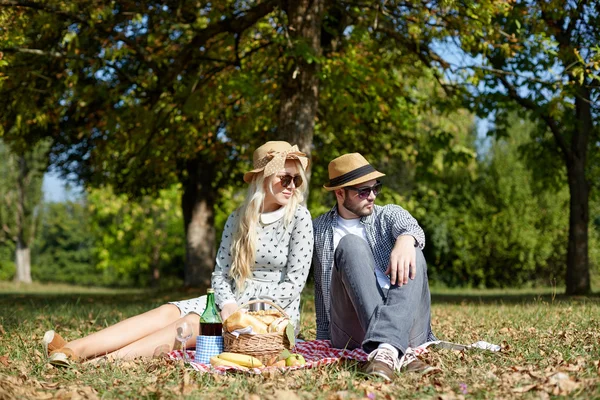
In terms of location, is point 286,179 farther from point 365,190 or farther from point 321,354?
point 321,354

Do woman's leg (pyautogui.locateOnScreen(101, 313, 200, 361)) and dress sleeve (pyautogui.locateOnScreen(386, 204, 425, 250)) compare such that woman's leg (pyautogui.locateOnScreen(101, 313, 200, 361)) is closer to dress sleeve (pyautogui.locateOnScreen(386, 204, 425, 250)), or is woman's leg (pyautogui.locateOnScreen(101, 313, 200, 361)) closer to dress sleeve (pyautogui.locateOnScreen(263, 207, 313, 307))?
dress sleeve (pyautogui.locateOnScreen(263, 207, 313, 307))

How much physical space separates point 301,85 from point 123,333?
6.01 metres

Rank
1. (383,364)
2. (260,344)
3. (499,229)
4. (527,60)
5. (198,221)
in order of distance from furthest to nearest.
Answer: (499,229) → (198,221) → (527,60) → (260,344) → (383,364)

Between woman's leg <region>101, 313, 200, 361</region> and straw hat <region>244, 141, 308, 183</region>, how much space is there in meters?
1.16

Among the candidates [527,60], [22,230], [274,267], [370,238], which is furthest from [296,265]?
[22,230]

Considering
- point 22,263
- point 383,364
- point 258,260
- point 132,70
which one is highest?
point 132,70

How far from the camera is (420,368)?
405cm

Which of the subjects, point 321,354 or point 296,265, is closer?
point 321,354

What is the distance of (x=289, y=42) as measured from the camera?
917cm

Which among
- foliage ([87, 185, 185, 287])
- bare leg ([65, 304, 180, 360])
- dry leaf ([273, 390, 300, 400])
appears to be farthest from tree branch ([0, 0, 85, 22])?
foliage ([87, 185, 185, 287])

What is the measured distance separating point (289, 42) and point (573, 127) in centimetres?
721

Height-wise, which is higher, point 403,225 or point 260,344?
point 403,225

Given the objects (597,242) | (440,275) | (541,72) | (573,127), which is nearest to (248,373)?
(541,72)

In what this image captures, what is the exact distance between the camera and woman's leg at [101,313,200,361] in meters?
4.69
